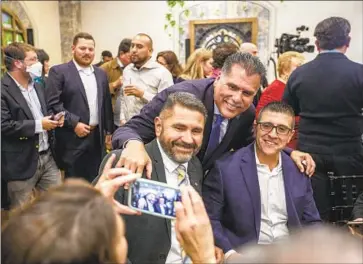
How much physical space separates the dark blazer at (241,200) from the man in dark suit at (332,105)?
1.38 ft

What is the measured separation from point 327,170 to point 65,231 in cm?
178

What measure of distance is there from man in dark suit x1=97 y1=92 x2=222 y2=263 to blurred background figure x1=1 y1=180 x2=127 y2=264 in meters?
0.70

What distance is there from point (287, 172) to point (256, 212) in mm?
238

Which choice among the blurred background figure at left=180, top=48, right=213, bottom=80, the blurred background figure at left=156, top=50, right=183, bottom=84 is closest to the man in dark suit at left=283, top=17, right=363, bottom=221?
the blurred background figure at left=180, top=48, right=213, bottom=80

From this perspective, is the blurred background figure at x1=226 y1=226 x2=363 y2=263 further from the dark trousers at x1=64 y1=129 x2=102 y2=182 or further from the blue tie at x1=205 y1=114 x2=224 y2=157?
the dark trousers at x1=64 y1=129 x2=102 y2=182

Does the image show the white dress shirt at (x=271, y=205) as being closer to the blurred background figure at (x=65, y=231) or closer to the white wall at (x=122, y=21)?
the blurred background figure at (x=65, y=231)

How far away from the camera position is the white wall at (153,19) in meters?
6.41

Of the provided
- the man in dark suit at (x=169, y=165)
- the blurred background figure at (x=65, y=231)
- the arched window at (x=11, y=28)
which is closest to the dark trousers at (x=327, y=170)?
the man in dark suit at (x=169, y=165)

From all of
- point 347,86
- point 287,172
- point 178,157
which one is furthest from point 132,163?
point 347,86

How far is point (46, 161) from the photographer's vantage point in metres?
2.67

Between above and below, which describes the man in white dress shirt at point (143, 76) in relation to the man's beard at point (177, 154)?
above

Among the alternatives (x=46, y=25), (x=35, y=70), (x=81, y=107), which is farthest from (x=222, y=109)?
(x=46, y=25)

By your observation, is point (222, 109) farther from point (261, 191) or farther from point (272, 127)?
point (261, 191)

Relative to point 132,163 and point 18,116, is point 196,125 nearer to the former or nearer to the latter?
point 132,163
